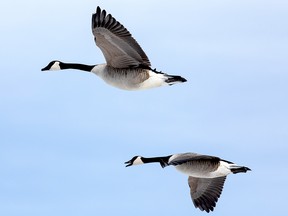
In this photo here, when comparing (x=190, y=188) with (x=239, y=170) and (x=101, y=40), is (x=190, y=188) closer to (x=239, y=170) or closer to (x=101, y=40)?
(x=239, y=170)

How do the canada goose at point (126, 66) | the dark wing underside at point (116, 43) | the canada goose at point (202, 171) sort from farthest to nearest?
the canada goose at point (202, 171) < the canada goose at point (126, 66) < the dark wing underside at point (116, 43)

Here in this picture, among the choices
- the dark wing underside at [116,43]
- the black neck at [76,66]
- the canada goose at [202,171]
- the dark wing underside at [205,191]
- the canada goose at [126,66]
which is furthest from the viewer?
the dark wing underside at [205,191]

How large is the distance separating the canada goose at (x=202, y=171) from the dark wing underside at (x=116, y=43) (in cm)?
169

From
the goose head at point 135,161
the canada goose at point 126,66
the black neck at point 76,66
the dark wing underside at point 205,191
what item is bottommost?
the dark wing underside at point 205,191

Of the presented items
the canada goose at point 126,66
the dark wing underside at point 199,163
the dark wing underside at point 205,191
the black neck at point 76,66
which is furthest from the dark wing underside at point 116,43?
the dark wing underside at point 205,191

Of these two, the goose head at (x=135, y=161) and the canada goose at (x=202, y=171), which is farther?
the goose head at (x=135, y=161)

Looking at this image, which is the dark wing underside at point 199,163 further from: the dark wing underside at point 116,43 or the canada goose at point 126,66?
the dark wing underside at point 116,43

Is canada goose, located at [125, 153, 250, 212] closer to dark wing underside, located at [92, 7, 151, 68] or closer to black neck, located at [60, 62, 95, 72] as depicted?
dark wing underside, located at [92, 7, 151, 68]

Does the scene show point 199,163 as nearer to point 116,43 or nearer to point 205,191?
point 205,191

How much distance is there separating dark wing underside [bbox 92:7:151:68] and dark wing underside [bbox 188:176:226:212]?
252 cm

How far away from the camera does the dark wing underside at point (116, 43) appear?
13.8 m

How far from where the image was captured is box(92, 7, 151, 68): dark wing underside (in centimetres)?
1384

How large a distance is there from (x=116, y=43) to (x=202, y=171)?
2513mm

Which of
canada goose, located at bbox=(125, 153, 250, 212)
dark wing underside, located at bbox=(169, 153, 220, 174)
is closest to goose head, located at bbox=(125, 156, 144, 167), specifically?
canada goose, located at bbox=(125, 153, 250, 212)
